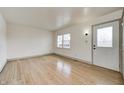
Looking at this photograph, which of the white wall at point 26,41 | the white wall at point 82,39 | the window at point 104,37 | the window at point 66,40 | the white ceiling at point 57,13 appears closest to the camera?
the white ceiling at point 57,13

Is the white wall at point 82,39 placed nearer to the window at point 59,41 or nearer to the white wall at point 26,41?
the window at point 59,41

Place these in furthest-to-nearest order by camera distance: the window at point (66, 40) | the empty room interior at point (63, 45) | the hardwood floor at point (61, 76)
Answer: the window at point (66, 40), the empty room interior at point (63, 45), the hardwood floor at point (61, 76)

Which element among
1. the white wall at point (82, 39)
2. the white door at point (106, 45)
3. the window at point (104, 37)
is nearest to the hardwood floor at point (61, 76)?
the white door at point (106, 45)

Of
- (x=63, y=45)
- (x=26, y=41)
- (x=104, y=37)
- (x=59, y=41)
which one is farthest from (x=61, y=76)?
(x=59, y=41)

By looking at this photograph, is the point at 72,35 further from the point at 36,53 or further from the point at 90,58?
the point at 36,53

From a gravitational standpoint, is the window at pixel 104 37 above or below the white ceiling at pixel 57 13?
below

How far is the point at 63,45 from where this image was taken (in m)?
7.62

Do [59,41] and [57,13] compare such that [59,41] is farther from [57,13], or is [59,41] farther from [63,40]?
[57,13]

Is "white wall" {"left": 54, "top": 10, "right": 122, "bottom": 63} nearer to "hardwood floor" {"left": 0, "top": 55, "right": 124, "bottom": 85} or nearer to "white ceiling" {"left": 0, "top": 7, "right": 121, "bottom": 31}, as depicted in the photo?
"white ceiling" {"left": 0, "top": 7, "right": 121, "bottom": 31}

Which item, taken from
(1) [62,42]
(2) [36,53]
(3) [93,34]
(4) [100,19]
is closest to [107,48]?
(3) [93,34]

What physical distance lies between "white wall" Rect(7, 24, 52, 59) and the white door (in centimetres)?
462

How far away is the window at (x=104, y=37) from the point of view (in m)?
3.87
